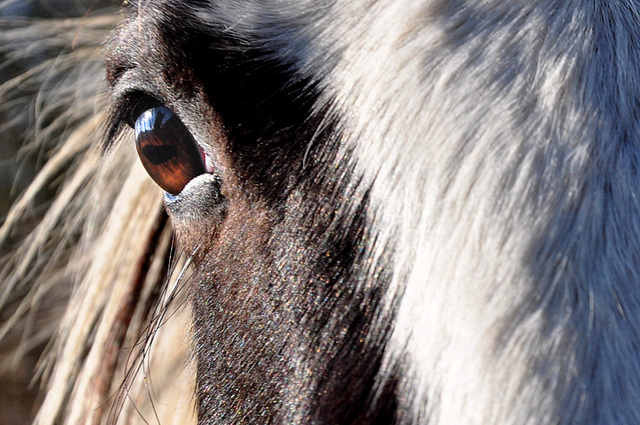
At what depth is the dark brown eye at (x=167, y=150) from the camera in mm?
903

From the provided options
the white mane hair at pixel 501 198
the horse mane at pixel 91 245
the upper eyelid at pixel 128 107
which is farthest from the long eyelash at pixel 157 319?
the white mane hair at pixel 501 198

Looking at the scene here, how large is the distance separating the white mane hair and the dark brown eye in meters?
0.25

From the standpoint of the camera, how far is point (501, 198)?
0.60 metres

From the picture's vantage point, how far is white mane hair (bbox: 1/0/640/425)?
0.55 meters

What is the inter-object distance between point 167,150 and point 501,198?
478mm

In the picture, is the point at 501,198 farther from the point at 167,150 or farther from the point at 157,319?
the point at 157,319

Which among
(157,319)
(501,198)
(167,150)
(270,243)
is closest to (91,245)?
(157,319)

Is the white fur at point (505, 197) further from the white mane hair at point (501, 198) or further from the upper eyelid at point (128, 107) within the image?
the upper eyelid at point (128, 107)

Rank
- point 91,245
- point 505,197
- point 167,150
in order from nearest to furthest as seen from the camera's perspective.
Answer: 1. point 505,197
2. point 167,150
3. point 91,245

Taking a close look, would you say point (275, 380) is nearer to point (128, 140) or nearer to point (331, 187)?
point (331, 187)

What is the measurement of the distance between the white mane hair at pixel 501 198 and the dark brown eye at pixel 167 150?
249 millimetres

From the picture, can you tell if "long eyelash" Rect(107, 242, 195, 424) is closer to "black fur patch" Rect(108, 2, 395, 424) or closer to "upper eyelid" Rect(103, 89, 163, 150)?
"black fur patch" Rect(108, 2, 395, 424)

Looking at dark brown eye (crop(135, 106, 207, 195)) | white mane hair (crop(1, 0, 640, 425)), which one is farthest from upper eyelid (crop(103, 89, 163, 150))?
white mane hair (crop(1, 0, 640, 425))

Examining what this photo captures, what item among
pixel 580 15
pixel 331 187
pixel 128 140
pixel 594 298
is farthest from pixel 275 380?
pixel 128 140
